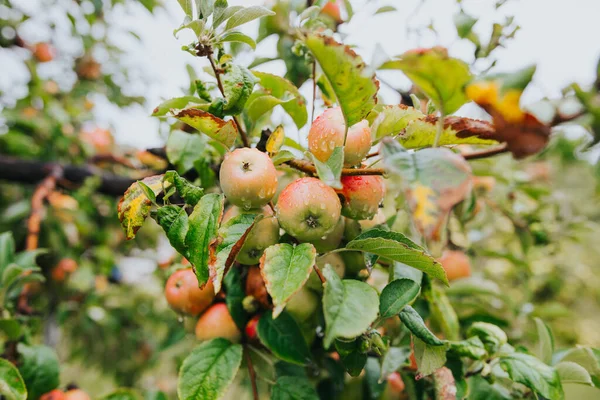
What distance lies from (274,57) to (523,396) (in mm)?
785

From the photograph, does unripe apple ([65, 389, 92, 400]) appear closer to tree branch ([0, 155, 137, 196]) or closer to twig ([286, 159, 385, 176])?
twig ([286, 159, 385, 176])

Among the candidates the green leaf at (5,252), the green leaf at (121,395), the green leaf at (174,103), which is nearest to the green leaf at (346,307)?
the green leaf at (174,103)

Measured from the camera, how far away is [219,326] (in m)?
0.69

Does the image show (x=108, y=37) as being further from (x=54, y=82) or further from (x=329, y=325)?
(x=329, y=325)

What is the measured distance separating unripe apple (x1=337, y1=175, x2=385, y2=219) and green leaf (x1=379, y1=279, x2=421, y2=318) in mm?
101

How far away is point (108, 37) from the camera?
6.79ft

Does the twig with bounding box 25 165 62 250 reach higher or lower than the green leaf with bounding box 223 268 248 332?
lower

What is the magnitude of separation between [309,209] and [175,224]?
162mm

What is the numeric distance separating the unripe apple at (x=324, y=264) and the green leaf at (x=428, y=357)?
0.48ft

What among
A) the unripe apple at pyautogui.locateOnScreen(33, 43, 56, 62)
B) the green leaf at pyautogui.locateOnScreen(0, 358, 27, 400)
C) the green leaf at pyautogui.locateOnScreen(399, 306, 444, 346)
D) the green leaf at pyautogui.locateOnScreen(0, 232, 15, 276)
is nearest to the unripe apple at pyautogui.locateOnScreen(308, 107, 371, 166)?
the green leaf at pyautogui.locateOnScreen(399, 306, 444, 346)

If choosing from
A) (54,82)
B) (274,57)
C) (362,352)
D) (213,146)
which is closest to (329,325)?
(362,352)

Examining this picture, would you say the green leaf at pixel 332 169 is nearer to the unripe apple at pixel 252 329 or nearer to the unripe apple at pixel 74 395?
the unripe apple at pixel 252 329

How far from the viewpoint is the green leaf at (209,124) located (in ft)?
1.72

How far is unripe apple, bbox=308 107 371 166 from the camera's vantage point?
541 millimetres
